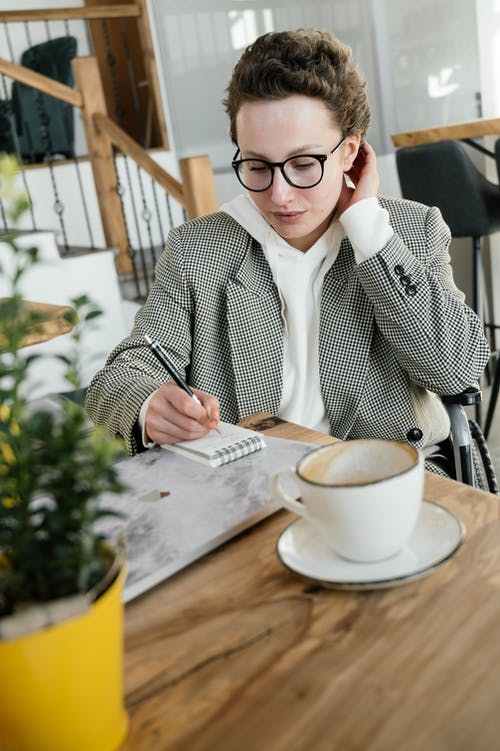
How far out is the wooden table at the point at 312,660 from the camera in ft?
1.53

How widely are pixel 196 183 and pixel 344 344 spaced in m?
2.12

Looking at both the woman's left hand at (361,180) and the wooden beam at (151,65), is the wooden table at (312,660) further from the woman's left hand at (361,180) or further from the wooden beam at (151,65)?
the wooden beam at (151,65)

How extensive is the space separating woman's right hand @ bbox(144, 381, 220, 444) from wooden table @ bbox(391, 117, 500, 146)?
79.4 inches

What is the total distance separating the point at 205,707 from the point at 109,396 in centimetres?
73

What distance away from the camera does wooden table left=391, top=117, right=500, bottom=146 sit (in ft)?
8.58

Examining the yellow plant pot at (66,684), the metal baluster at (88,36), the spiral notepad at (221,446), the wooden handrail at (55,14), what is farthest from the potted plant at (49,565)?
the metal baluster at (88,36)

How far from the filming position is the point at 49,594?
1.49 feet

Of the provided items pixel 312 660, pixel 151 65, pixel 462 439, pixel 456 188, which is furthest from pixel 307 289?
pixel 151 65

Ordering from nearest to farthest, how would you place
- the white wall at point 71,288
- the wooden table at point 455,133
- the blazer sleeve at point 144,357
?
1. the blazer sleeve at point 144,357
2. the wooden table at point 455,133
3. the white wall at point 71,288

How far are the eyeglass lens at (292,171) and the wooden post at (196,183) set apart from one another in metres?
2.04

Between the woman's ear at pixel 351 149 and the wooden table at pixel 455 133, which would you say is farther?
the wooden table at pixel 455 133

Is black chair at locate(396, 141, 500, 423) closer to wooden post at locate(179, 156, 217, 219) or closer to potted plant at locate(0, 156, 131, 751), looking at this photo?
wooden post at locate(179, 156, 217, 219)

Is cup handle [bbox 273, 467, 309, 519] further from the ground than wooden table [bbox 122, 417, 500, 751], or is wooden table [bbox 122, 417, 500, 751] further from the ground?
cup handle [bbox 273, 467, 309, 519]

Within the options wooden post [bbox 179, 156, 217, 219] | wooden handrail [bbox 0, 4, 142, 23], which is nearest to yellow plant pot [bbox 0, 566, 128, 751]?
wooden post [bbox 179, 156, 217, 219]
